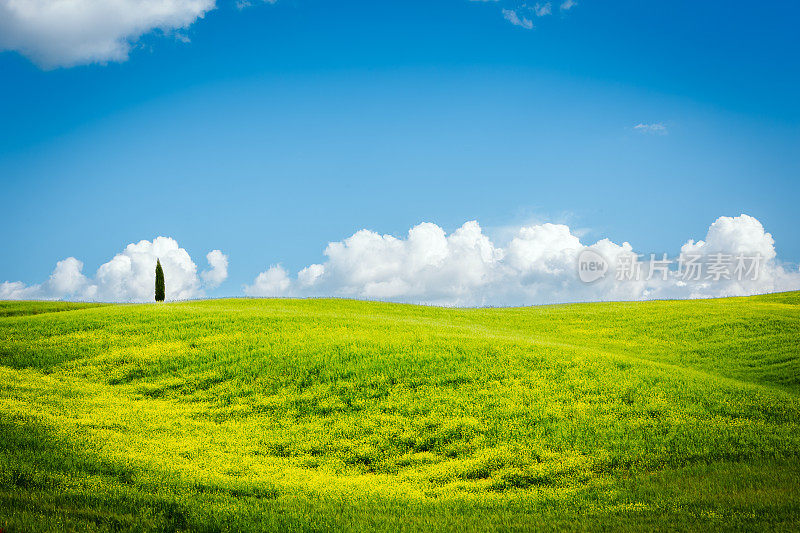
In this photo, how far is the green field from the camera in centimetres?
1058

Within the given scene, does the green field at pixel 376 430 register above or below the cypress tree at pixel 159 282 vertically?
below

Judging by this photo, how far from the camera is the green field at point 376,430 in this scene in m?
10.6

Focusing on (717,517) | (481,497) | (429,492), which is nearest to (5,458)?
(429,492)

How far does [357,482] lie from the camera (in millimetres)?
13008

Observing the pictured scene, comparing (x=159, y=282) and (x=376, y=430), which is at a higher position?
(x=159, y=282)

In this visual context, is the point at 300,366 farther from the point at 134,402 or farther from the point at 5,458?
the point at 5,458

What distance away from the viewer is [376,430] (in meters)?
15.9

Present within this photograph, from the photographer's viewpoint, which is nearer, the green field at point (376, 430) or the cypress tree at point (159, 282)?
the green field at point (376, 430)

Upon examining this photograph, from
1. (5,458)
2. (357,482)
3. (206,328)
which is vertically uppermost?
(206,328)

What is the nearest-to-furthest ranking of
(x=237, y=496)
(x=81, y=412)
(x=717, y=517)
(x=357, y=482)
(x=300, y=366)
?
1. (x=717, y=517)
2. (x=237, y=496)
3. (x=357, y=482)
4. (x=81, y=412)
5. (x=300, y=366)

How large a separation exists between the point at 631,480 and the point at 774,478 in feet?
9.76

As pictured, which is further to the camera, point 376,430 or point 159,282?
point 159,282

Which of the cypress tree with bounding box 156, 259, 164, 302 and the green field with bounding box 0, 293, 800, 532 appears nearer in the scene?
the green field with bounding box 0, 293, 800, 532

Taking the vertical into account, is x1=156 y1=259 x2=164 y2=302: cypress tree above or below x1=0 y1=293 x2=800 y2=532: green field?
above
